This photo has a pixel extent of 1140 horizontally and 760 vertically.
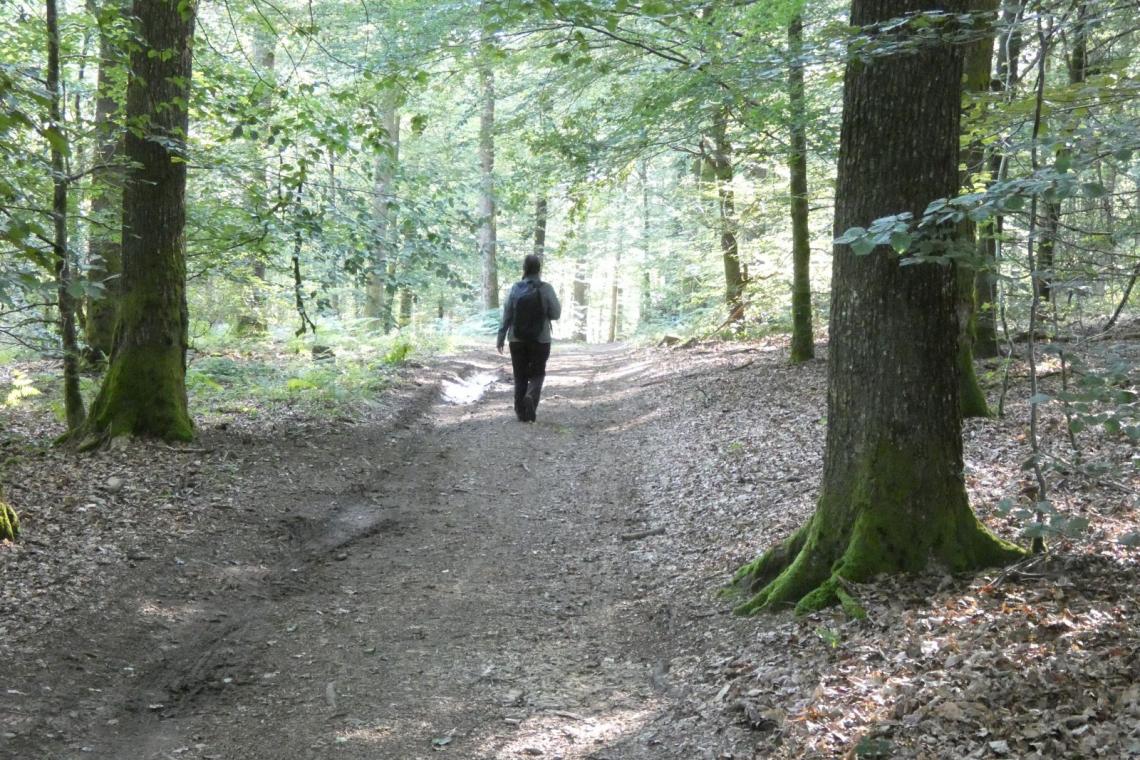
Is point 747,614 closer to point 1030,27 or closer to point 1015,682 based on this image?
point 1015,682

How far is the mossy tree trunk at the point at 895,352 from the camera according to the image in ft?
16.0

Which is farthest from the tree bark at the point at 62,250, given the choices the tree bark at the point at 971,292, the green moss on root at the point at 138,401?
the tree bark at the point at 971,292

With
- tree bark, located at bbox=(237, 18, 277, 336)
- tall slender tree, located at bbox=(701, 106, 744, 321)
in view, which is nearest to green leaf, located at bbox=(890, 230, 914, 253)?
tree bark, located at bbox=(237, 18, 277, 336)

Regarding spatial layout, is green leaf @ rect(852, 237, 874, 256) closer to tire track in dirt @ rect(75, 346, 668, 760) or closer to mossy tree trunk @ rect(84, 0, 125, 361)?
tire track in dirt @ rect(75, 346, 668, 760)

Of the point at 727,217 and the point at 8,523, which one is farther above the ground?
the point at 727,217

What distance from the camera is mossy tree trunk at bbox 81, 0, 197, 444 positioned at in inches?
338

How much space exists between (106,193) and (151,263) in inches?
77.4

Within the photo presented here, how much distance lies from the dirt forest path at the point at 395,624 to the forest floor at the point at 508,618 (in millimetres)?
24

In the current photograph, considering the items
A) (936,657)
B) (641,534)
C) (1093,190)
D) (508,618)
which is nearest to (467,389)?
(641,534)

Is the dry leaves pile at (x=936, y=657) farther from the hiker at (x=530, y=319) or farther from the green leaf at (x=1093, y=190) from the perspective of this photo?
the hiker at (x=530, y=319)

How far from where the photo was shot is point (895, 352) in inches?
195

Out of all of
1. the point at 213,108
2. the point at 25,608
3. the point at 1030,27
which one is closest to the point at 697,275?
the point at 213,108

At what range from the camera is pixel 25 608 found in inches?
209

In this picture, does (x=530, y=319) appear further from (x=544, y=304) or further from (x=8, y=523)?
(x=8, y=523)
